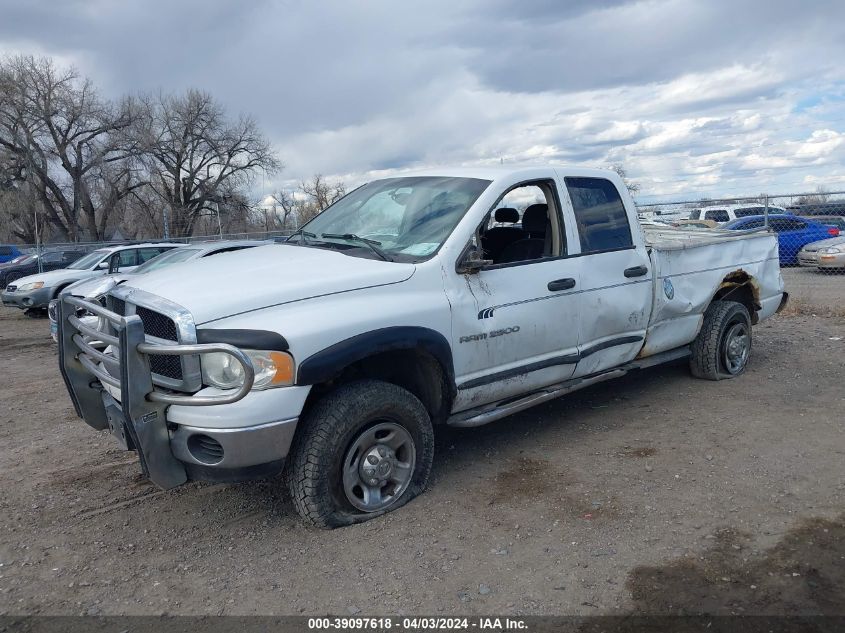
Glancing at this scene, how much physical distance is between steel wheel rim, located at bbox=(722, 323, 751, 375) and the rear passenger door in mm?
1655

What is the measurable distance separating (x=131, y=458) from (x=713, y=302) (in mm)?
5312

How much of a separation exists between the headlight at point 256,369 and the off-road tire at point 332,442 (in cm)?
35

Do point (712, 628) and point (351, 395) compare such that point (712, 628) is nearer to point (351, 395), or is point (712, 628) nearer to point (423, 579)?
point (423, 579)

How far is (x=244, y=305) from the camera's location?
3.64m

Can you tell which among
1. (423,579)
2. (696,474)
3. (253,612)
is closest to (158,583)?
(253,612)

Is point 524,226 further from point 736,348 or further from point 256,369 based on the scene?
point 736,348

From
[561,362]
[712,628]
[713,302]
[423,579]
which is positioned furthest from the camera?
[713,302]

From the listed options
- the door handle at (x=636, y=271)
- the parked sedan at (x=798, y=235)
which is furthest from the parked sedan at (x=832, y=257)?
the door handle at (x=636, y=271)

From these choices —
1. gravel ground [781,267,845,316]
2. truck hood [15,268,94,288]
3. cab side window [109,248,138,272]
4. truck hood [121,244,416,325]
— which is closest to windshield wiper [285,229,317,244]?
truck hood [121,244,416,325]

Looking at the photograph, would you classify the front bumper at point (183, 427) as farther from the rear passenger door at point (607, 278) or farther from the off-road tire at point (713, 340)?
the off-road tire at point (713, 340)

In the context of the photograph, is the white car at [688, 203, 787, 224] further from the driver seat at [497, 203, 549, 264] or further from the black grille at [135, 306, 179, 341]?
the black grille at [135, 306, 179, 341]

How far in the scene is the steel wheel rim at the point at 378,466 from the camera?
3963 mm

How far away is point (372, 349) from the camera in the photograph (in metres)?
3.85

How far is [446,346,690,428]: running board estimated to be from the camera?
4516mm
